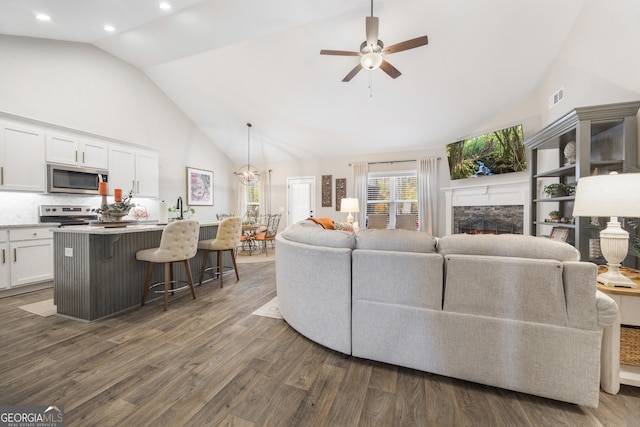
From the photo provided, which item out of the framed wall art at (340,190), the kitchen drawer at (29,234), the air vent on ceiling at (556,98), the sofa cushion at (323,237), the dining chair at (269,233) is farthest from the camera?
the framed wall art at (340,190)

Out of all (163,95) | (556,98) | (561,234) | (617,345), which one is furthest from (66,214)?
(556,98)

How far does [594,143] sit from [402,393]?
11.4 ft

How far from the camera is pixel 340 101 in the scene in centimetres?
498

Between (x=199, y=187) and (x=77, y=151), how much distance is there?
9.05 feet

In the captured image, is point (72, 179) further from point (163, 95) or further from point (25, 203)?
point (163, 95)

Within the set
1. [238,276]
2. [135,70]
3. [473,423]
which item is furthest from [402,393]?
[135,70]

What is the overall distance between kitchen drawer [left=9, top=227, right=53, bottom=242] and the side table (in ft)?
17.9

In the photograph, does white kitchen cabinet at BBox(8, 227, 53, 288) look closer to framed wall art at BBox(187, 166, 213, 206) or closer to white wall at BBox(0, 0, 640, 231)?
white wall at BBox(0, 0, 640, 231)

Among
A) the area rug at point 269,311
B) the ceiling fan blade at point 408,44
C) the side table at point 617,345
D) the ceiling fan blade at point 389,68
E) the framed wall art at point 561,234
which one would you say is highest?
the ceiling fan blade at point 408,44

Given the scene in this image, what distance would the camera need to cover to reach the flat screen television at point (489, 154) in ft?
14.5

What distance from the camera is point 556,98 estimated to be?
3770 millimetres

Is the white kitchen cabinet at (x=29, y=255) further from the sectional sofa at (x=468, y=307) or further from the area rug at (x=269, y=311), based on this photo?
the sectional sofa at (x=468, y=307)

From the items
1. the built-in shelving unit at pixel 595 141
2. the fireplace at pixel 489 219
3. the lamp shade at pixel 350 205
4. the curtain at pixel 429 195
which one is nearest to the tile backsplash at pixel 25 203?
the lamp shade at pixel 350 205

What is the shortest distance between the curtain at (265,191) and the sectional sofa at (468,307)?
589 cm
